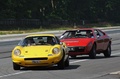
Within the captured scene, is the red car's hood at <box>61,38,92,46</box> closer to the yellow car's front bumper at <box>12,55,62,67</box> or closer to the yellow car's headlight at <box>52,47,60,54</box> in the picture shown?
the yellow car's headlight at <box>52,47,60,54</box>

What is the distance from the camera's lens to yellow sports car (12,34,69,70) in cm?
1408

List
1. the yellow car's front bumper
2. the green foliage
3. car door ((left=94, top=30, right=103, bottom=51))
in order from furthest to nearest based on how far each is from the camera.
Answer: the green foliage
car door ((left=94, top=30, right=103, bottom=51))
the yellow car's front bumper

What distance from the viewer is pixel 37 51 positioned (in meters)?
14.4

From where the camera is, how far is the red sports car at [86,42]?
18.6 meters

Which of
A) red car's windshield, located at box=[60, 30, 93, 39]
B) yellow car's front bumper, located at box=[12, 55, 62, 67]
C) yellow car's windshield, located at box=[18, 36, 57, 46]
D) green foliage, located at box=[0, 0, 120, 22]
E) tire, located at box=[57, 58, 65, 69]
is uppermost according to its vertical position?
yellow car's windshield, located at box=[18, 36, 57, 46]

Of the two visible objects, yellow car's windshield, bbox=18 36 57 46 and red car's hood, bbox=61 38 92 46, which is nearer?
yellow car's windshield, bbox=18 36 57 46

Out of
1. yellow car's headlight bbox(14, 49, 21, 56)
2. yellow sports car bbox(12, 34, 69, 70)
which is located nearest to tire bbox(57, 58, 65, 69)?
yellow sports car bbox(12, 34, 69, 70)

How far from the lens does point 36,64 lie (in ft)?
46.2

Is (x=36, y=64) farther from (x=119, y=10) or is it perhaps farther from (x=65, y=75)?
(x=119, y=10)

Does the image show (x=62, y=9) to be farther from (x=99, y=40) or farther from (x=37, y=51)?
(x=37, y=51)

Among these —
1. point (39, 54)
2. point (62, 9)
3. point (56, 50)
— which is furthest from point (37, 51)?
point (62, 9)

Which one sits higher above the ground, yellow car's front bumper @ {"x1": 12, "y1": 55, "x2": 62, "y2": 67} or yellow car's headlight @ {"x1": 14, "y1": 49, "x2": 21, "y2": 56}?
yellow car's headlight @ {"x1": 14, "y1": 49, "x2": 21, "y2": 56}

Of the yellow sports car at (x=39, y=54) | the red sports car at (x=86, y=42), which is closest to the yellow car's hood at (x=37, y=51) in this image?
the yellow sports car at (x=39, y=54)

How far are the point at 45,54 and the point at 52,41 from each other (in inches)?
46.4
